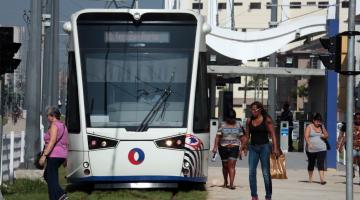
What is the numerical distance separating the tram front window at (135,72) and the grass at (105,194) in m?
1.27

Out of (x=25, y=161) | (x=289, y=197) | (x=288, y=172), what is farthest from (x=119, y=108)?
(x=288, y=172)

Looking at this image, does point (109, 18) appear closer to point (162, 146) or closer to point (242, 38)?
point (162, 146)

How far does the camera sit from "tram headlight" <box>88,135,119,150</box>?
1498cm

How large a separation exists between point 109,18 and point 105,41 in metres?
0.48

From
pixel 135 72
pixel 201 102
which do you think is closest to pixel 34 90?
pixel 135 72

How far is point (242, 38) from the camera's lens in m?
31.2

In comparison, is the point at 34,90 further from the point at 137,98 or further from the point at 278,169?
the point at 278,169

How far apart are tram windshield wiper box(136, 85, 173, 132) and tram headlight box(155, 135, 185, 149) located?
389mm

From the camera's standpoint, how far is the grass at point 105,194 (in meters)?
14.7

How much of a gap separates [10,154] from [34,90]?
2.15m

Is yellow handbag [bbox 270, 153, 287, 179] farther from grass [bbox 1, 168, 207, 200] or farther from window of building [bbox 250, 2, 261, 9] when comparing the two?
window of building [bbox 250, 2, 261, 9]

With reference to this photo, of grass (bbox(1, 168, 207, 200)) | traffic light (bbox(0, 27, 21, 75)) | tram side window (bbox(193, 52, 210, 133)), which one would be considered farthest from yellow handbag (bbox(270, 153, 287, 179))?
traffic light (bbox(0, 27, 21, 75))

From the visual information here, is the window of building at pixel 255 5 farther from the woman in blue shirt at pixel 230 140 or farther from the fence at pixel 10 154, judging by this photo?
the woman in blue shirt at pixel 230 140

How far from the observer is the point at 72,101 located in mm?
15352
